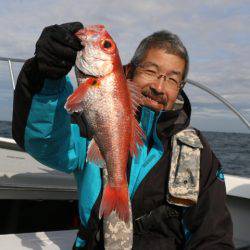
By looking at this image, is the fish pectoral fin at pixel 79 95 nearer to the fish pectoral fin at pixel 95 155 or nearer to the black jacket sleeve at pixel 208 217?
the fish pectoral fin at pixel 95 155

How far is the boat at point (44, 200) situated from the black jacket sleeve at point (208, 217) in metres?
0.39

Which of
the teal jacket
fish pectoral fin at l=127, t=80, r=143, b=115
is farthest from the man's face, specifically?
fish pectoral fin at l=127, t=80, r=143, b=115

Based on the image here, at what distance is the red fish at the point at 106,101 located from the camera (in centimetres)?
211

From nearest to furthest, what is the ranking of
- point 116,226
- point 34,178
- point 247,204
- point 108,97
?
point 108,97
point 116,226
point 34,178
point 247,204

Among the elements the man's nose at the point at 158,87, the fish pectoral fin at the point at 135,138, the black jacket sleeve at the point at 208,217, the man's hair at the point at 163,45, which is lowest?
the black jacket sleeve at the point at 208,217

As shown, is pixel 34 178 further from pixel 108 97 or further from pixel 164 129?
pixel 108 97

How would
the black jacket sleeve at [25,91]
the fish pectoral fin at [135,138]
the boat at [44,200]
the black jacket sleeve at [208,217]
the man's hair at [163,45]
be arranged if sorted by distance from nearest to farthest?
1. the fish pectoral fin at [135,138]
2. the black jacket sleeve at [25,91]
3. the black jacket sleeve at [208,217]
4. the man's hair at [163,45]
5. the boat at [44,200]

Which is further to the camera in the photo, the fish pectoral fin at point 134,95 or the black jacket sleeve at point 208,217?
the black jacket sleeve at point 208,217

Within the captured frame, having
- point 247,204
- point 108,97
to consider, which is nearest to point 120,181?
point 108,97

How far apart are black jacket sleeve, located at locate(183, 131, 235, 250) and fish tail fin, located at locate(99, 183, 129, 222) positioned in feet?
2.73

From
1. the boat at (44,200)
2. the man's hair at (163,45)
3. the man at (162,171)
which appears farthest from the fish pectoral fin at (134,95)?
the boat at (44,200)

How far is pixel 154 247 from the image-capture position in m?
3.01

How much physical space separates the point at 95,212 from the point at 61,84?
3.18 ft

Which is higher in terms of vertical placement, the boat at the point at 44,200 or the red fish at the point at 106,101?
the red fish at the point at 106,101
